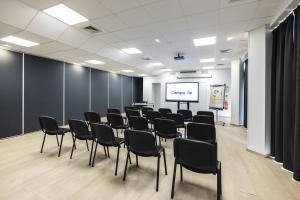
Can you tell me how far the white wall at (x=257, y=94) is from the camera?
362 centimetres

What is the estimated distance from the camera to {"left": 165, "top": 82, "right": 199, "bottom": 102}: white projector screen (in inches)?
361

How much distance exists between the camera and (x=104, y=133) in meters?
2.77

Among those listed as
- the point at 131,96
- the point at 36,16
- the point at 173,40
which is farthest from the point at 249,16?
the point at 131,96

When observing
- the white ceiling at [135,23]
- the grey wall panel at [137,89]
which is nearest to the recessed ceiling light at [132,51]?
the white ceiling at [135,23]

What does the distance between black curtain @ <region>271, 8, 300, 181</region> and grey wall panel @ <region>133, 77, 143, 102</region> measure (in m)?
10.0

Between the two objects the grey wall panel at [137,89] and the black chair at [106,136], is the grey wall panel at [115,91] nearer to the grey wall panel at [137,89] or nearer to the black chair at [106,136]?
the grey wall panel at [137,89]

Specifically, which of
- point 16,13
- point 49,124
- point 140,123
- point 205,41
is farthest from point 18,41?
point 205,41

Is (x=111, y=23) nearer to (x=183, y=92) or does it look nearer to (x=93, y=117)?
(x=93, y=117)

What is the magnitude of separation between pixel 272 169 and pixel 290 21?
2820 millimetres

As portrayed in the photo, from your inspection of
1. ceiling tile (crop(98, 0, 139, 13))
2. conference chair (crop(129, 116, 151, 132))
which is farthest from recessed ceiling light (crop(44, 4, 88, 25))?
conference chair (crop(129, 116, 151, 132))

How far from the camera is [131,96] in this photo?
484 inches

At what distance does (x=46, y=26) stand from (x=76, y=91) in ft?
13.7

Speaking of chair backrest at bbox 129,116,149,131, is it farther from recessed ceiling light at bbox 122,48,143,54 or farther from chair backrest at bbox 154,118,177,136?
recessed ceiling light at bbox 122,48,143,54

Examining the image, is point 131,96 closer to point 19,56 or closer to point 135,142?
point 19,56
